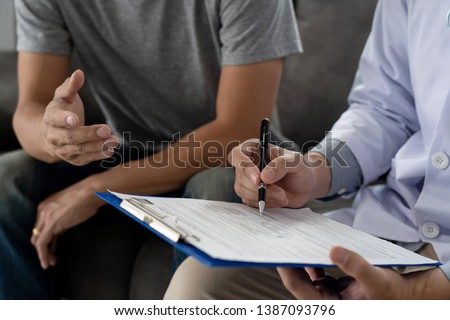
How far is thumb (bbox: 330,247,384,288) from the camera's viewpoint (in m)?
0.63

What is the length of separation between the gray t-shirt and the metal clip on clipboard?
0.54 m

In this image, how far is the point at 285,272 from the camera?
2.41ft

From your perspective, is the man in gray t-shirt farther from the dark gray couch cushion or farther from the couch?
the dark gray couch cushion

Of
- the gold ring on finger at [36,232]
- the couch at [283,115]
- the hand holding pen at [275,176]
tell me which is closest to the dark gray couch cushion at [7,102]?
the couch at [283,115]

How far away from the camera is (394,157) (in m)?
1.03

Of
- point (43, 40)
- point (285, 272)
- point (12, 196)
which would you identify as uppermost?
point (43, 40)

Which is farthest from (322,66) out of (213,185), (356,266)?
(356,266)

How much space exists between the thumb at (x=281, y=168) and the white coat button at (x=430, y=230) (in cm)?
20

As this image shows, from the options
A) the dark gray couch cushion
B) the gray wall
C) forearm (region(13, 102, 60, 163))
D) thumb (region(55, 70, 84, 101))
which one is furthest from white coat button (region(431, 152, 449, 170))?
the gray wall

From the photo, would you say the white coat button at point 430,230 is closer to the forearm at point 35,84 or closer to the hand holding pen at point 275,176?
the hand holding pen at point 275,176

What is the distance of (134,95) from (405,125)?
0.61 metres
